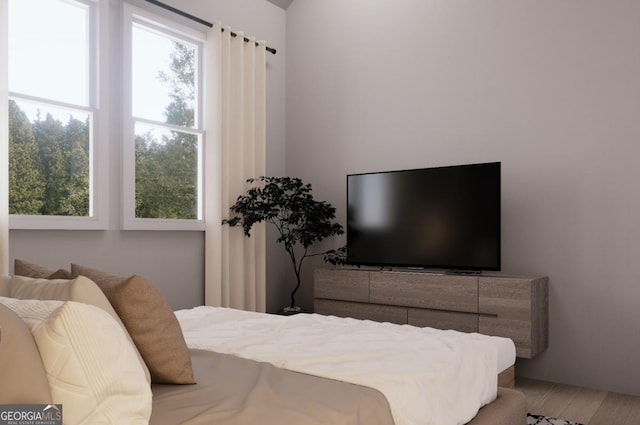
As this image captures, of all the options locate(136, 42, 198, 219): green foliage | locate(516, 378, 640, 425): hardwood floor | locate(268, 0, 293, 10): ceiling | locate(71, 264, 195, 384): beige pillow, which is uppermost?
locate(268, 0, 293, 10): ceiling

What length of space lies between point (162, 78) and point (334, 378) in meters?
3.43

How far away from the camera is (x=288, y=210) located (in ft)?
16.7

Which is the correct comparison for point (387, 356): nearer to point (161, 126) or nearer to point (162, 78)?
point (161, 126)

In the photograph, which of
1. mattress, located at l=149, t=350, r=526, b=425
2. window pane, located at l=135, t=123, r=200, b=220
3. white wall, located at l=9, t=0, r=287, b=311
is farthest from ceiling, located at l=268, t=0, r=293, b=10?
mattress, located at l=149, t=350, r=526, b=425

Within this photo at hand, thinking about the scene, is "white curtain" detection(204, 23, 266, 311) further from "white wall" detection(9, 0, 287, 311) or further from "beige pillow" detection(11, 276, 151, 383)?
"beige pillow" detection(11, 276, 151, 383)

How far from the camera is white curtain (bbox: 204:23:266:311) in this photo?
455 cm

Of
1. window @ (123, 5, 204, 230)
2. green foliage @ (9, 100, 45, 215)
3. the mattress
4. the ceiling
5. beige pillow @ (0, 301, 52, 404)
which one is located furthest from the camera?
the ceiling

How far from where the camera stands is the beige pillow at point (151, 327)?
5.15ft

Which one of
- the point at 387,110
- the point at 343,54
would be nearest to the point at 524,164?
the point at 387,110

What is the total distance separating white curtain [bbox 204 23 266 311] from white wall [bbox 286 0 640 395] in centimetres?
79

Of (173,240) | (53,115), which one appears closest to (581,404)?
(173,240)

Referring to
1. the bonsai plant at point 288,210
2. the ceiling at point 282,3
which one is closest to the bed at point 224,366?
the bonsai plant at point 288,210

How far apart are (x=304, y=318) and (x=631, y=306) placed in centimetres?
227

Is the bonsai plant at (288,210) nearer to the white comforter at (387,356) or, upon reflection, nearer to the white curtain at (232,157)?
the white curtain at (232,157)
